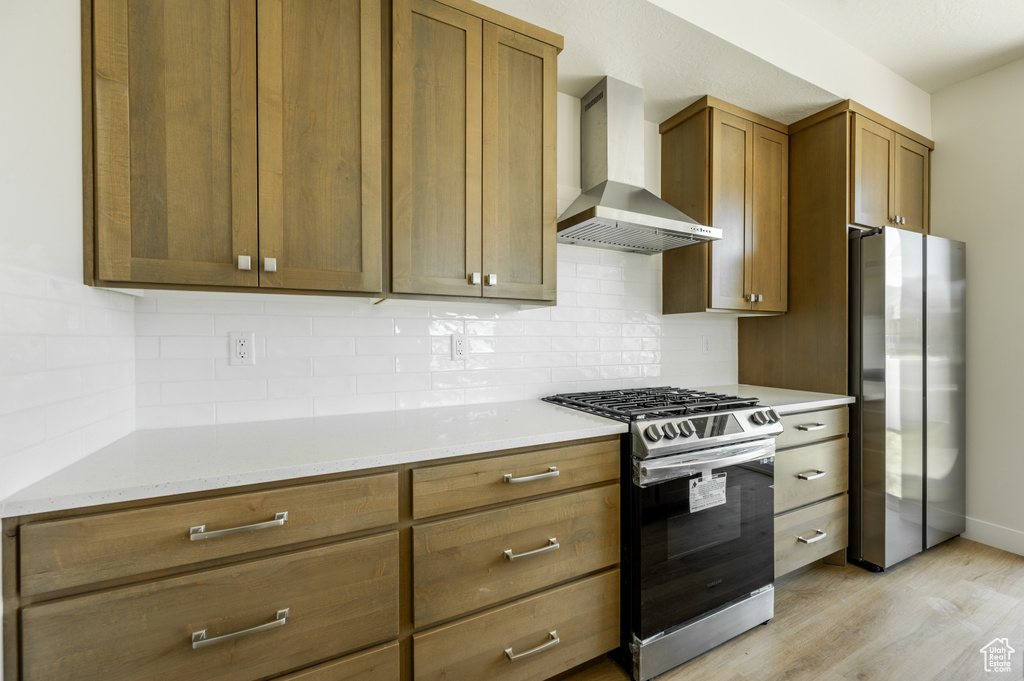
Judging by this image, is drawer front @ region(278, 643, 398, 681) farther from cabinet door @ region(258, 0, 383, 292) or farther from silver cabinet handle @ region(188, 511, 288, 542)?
cabinet door @ region(258, 0, 383, 292)

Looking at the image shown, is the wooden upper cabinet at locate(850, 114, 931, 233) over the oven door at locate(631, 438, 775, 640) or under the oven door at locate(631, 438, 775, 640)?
over

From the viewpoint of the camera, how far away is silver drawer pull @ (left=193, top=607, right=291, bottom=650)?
1062mm

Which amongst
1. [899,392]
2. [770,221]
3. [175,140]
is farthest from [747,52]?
[175,140]

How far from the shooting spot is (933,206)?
2.96 metres

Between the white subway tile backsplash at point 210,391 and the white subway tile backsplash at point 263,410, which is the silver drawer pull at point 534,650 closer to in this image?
the white subway tile backsplash at point 263,410

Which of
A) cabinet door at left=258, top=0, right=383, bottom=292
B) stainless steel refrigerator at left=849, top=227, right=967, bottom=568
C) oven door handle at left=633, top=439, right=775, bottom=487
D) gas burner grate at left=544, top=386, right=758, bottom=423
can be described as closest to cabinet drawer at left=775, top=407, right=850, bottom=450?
stainless steel refrigerator at left=849, top=227, right=967, bottom=568

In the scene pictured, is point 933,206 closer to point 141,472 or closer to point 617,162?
point 617,162

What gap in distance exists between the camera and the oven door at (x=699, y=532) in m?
1.63

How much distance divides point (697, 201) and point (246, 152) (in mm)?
2171

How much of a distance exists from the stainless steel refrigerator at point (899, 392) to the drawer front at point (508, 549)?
1691 mm

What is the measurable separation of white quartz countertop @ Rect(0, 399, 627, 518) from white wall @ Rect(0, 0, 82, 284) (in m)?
0.50

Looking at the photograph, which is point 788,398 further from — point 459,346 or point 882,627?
point 459,346

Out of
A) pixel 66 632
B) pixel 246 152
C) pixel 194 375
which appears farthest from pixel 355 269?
pixel 66 632
